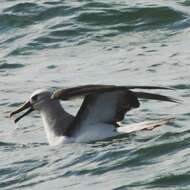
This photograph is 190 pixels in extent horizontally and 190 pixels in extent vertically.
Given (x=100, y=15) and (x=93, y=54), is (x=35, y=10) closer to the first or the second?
(x=100, y=15)

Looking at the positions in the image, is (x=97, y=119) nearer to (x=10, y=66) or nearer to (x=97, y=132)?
(x=97, y=132)

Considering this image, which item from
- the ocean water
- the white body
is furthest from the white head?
the white body

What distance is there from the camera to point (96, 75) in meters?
16.7

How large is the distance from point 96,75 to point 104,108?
293cm

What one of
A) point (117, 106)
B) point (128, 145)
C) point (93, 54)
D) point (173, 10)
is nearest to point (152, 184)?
point (128, 145)

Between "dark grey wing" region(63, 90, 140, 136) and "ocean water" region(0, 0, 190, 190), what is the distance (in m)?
0.40

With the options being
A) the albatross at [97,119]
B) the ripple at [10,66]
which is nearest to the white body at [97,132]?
the albatross at [97,119]

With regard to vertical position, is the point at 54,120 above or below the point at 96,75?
above

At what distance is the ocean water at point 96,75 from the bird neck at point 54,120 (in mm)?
187

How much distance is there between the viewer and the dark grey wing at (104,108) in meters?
13.5

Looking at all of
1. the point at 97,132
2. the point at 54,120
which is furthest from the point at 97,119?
the point at 54,120

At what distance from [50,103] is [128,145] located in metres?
1.86

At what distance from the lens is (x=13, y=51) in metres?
18.4

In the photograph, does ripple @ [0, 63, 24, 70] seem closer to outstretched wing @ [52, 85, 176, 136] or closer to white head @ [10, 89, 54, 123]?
white head @ [10, 89, 54, 123]
